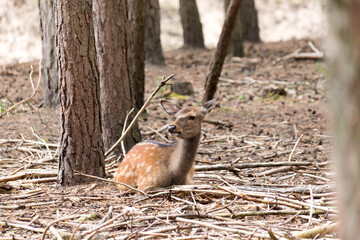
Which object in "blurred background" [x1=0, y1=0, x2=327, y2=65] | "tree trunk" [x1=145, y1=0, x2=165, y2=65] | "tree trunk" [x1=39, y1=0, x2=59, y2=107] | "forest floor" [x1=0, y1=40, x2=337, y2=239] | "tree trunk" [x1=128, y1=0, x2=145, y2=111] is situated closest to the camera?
→ "forest floor" [x1=0, y1=40, x2=337, y2=239]

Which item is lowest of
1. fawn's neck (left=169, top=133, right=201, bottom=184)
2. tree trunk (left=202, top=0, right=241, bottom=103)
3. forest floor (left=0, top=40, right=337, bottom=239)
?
forest floor (left=0, top=40, right=337, bottom=239)

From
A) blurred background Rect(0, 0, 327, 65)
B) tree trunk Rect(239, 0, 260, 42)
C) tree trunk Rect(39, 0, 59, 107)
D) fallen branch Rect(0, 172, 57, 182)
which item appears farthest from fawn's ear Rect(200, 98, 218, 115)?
blurred background Rect(0, 0, 327, 65)

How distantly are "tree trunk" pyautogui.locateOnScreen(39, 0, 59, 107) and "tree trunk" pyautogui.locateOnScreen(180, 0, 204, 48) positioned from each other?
757 cm

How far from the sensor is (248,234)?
3393mm

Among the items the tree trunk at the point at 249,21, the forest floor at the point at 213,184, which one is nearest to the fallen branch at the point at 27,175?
the forest floor at the point at 213,184

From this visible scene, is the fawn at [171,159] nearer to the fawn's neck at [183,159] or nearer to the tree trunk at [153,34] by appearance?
the fawn's neck at [183,159]

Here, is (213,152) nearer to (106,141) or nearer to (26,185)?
(106,141)

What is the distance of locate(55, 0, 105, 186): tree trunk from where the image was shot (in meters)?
4.83

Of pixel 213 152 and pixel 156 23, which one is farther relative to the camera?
pixel 156 23

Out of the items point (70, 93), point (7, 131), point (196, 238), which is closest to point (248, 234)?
point (196, 238)

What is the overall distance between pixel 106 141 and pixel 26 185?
157 cm

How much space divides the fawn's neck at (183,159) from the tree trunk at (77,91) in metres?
0.84

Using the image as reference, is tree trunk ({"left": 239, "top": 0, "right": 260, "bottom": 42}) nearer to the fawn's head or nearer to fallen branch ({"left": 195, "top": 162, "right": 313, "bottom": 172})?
fallen branch ({"left": 195, "top": 162, "right": 313, "bottom": 172})

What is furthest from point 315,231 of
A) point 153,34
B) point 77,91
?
point 153,34
